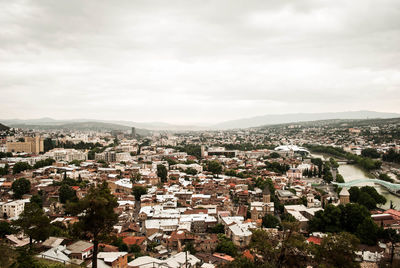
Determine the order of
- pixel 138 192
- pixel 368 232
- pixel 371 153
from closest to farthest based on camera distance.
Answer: pixel 368 232 < pixel 138 192 < pixel 371 153

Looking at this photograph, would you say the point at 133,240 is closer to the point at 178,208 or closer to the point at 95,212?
the point at 178,208

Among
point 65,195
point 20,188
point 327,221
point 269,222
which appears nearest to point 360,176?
point 327,221

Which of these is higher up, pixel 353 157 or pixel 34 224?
pixel 34 224

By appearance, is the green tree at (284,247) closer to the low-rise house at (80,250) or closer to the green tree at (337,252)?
the green tree at (337,252)

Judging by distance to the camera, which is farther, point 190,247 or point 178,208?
point 178,208

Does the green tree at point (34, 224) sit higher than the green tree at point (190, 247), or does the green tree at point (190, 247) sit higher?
the green tree at point (34, 224)

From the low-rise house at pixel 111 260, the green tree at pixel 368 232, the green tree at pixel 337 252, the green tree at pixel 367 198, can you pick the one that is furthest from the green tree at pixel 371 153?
the low-rise house at pixel 111 260

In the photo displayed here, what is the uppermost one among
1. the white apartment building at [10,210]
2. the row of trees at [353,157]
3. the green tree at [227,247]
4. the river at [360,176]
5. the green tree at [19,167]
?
the green tree at [19,167]

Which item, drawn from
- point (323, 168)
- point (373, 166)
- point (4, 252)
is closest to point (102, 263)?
point (4, 252)
